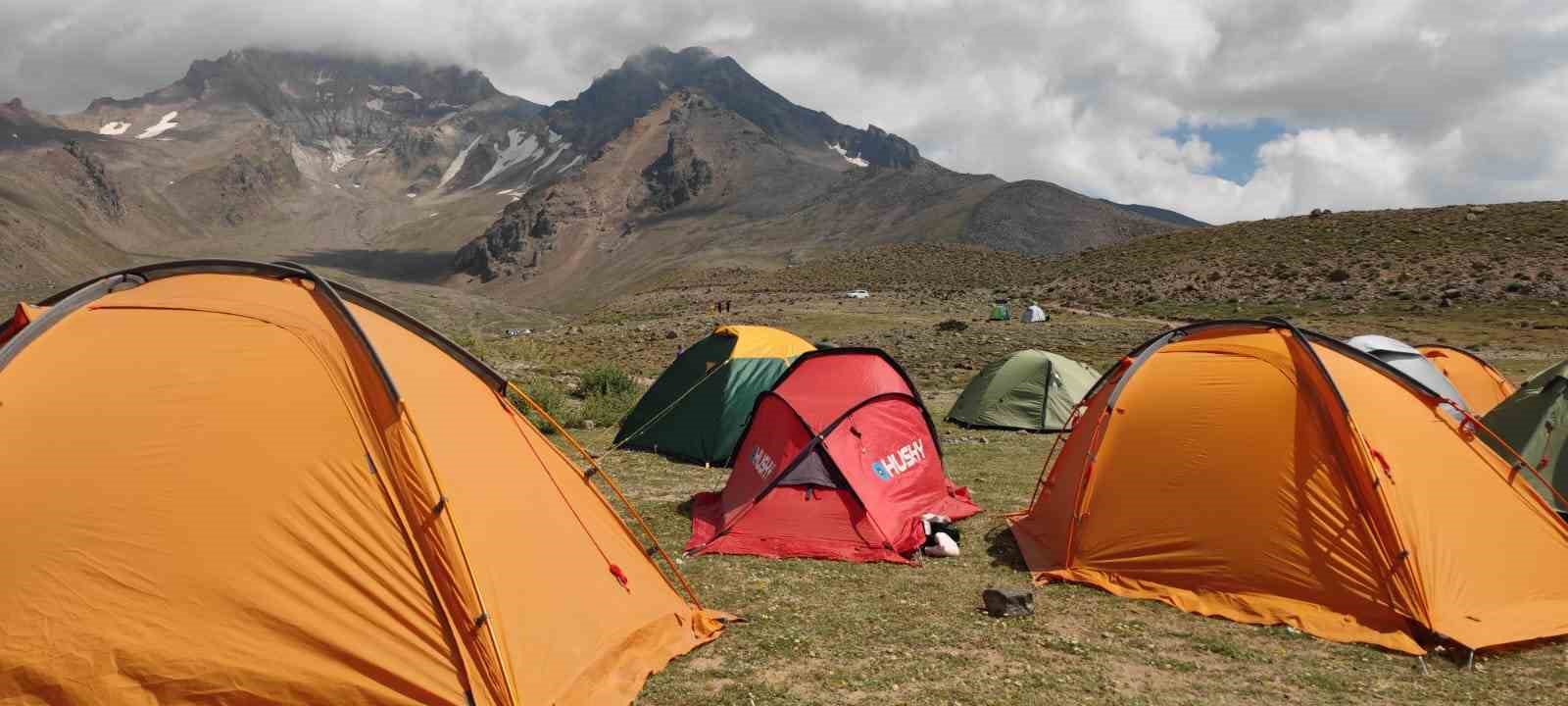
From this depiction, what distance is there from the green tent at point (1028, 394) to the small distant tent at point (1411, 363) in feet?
17.6

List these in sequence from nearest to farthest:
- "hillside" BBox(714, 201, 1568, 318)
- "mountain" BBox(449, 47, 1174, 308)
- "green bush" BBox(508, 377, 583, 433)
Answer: "green bush" BBox(508, 377, 583, 433)
"hillside" BBox(714, 201, 1568, 318)
"mountain" BBox(449, 47, 1174, 308)

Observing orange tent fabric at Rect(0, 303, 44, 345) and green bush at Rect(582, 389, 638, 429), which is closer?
orange tent fabric at Rect(0, 303, 44, 345)

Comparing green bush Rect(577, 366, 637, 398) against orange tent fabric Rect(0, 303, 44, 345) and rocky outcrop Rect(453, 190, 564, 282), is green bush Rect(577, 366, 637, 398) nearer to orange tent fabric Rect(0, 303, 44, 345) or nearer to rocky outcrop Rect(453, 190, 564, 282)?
orange tent fabric Rect(0, 303, 44, 345)

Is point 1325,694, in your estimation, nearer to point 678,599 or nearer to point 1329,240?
point 678,599

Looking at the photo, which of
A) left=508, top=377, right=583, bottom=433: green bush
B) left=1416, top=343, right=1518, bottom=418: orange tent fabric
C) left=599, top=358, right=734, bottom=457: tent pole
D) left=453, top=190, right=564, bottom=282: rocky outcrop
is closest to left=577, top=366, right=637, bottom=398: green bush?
left=508, top=377, right=583, bottom=433: green bush

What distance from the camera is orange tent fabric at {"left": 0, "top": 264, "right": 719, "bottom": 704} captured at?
5168 millimetres

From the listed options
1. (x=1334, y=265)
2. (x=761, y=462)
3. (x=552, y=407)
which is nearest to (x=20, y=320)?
(x=761, y=462)

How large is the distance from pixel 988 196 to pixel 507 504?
155855 mm

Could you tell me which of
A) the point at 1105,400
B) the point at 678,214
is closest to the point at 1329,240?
the point at 1105,400

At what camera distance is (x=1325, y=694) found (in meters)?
6.29

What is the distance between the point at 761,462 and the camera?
1024 cm

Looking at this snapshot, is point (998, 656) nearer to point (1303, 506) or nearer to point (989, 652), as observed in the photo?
point (989, 652)

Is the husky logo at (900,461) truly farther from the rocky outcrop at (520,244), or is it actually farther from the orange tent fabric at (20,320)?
the rocky outcrop at (520,244)

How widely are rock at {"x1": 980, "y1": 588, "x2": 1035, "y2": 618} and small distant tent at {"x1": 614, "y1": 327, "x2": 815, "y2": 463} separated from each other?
731 centimetres
